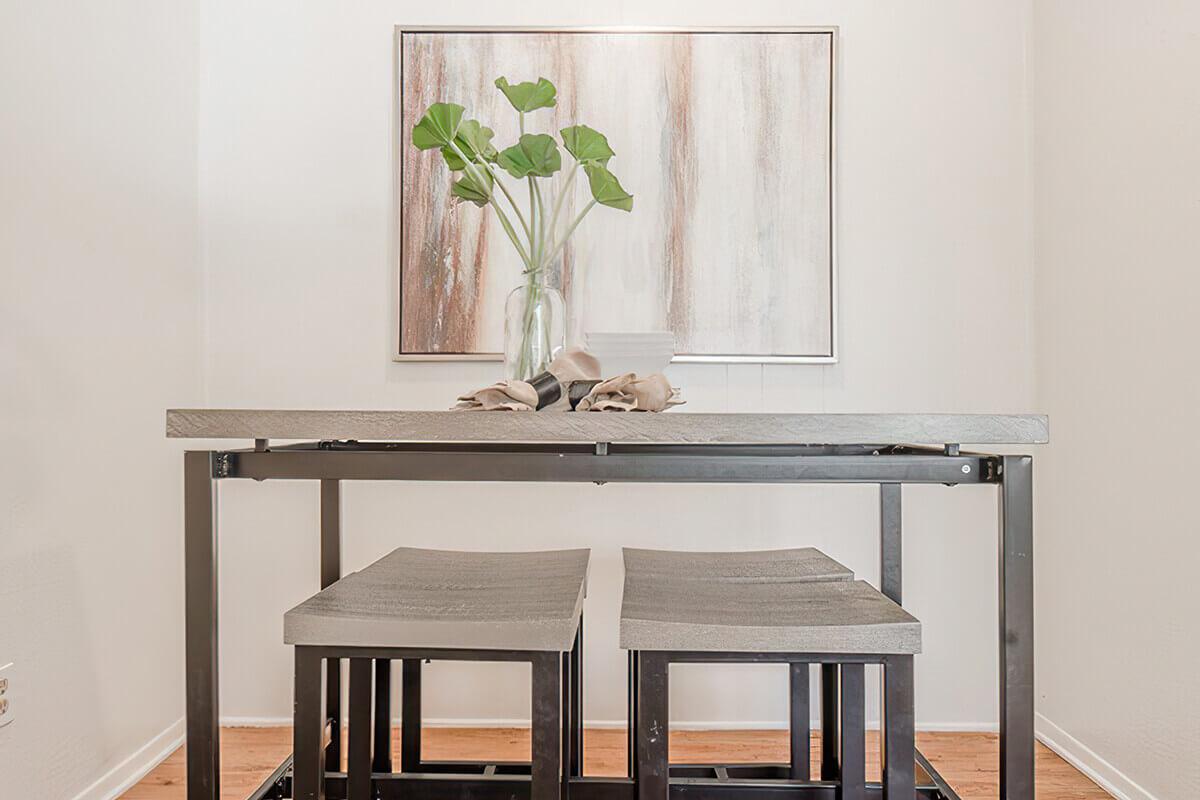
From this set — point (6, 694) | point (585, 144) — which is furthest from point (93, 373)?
point (585, 144)

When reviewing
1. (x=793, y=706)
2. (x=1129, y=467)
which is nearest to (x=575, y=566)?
(x=793, y=706)

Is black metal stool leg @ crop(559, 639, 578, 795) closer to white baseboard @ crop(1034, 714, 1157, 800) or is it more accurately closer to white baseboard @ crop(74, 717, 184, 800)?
white baseboard @ crop(74, 717, 184, 800)

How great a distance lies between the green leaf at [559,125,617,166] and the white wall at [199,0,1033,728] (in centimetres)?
79

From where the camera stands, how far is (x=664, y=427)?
44.6 inches

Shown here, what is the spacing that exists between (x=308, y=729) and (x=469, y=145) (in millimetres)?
1056

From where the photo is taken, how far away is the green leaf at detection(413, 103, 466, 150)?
1.69 meters

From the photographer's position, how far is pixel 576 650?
1.88m

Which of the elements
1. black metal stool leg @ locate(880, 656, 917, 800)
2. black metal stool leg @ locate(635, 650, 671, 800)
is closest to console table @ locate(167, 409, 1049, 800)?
black metal stool leg @ locate(880, 656, 917, 800)

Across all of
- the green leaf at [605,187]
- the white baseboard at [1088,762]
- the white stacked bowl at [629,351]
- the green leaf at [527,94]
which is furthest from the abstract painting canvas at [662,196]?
the white baseboard at [1088,762]

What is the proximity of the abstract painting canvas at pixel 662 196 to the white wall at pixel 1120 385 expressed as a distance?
560 mm

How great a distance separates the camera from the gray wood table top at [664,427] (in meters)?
1.12

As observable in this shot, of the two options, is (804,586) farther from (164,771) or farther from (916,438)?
(164,771)

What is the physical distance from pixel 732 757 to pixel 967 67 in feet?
6.14

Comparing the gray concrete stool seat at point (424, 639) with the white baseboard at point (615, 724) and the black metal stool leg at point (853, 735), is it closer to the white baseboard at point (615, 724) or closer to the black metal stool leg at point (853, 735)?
the black metal stool leg at point (853, 735)
